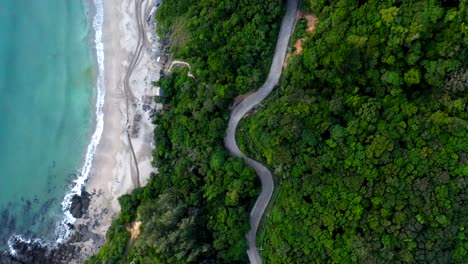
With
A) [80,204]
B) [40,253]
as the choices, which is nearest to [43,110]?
[80,204]

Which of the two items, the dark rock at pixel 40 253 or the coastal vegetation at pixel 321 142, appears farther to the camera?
the dark rock at pixel 40 253

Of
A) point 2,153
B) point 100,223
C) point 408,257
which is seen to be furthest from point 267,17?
point 2,153

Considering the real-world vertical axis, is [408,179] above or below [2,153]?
below

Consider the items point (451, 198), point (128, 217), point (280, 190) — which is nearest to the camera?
point (451, 198)

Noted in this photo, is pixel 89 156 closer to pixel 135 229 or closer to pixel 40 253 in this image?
pixel 135 229

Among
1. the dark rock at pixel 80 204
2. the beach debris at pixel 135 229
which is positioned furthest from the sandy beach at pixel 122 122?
the beach debris at pixel 135 229

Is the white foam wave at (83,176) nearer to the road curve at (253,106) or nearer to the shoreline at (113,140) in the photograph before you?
the shoreline at (113,140)

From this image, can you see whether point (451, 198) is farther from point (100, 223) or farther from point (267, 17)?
point (100, 223)
